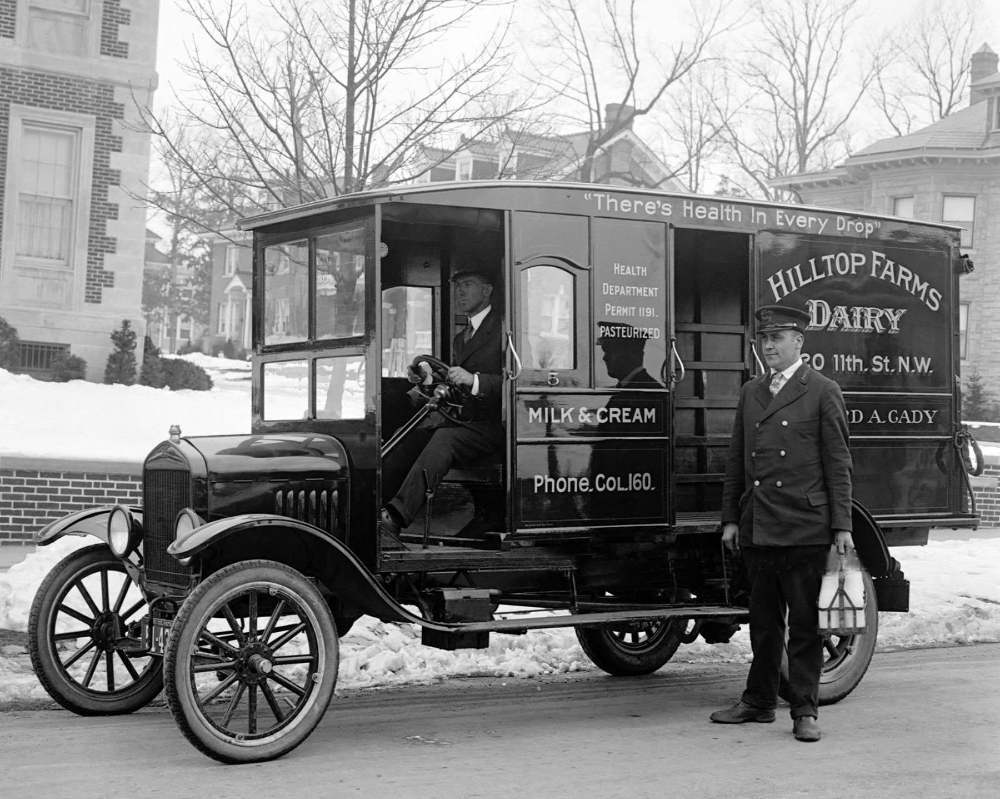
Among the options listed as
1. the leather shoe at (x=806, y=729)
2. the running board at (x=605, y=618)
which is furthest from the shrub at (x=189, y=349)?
the leather shoe at (x=806, y=729)

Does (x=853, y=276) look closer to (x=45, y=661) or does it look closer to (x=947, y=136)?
(x=45, y=661)

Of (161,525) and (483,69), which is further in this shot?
(483,69)

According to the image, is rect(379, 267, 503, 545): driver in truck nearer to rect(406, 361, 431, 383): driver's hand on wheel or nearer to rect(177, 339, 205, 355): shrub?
rect(406, 361, 431, 383): driver's hand on wheel

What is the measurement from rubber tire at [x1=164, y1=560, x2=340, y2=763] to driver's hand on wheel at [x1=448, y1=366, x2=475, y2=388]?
148cm

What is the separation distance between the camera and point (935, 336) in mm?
8164

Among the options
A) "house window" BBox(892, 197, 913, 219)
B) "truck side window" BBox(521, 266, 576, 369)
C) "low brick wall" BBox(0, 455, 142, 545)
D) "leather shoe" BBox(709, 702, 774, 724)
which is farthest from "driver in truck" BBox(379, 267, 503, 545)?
"house window" BBox(892, 197, 913, 219)

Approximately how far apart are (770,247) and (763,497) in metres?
1.74

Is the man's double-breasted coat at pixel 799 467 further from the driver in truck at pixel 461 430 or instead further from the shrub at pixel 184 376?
the shrub at pixel 184 376

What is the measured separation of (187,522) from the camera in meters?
5.88

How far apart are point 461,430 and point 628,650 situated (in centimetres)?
199

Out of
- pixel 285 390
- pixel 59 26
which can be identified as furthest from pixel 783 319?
pixel 59 26

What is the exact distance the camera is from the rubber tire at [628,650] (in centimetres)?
789

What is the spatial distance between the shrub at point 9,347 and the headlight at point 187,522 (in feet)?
47.1

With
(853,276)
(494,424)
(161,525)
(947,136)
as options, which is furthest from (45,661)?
(947,136)
